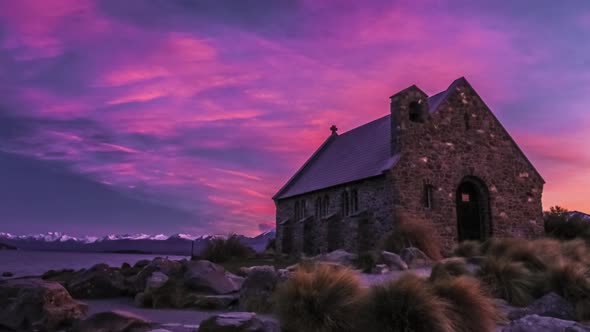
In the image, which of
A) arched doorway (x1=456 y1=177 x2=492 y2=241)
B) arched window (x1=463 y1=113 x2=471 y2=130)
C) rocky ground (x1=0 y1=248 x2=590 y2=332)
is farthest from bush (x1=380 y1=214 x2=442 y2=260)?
arched window (x1=463 y1=113 x2=471 y2=130)

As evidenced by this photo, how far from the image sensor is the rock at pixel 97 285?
1468cm

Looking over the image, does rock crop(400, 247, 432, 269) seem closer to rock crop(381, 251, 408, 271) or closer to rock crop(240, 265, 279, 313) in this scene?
rock crop(381, 251, 408, 271)

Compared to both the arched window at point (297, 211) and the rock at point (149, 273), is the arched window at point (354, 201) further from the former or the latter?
the rock at point (149, 273)

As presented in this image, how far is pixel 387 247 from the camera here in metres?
20.7

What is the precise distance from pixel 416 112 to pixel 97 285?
17614 mm

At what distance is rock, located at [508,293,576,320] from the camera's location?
10055mm

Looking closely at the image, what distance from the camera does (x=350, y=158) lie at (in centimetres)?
3038

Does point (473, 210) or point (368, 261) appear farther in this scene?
point (473, 210)

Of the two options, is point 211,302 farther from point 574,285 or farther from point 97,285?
point 574,285

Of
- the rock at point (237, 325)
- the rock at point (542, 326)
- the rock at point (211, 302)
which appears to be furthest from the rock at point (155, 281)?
the rock at point (542, 326)

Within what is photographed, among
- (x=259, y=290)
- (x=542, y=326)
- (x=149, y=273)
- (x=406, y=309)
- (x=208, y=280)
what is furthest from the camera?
(x=149, y=273)

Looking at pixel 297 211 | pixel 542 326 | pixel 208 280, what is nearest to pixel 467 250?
pixel 208 280

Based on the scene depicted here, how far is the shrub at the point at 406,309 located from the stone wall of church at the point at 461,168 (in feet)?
52.5

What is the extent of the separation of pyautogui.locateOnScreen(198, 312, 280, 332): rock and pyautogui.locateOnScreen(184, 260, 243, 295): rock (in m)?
5.40
